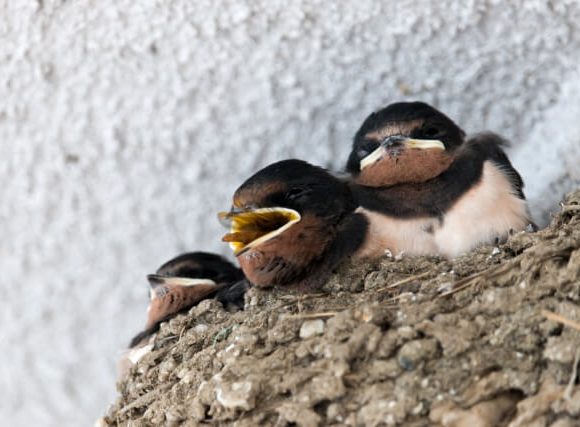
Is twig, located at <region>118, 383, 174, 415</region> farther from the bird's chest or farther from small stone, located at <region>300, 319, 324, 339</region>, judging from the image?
the bird's chest

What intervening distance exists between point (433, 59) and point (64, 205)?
1143 millimetres

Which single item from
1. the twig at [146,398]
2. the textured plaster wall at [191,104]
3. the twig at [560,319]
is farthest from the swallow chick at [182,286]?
the twig at [560,319]

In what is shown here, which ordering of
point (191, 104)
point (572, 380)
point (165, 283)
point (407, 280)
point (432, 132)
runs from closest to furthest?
1. point (572, 380)
2. point (407, 280)
3. point (432, 132)
4. point (165, 283)
5. point (191, 104)

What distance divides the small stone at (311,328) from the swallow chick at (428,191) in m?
0.35

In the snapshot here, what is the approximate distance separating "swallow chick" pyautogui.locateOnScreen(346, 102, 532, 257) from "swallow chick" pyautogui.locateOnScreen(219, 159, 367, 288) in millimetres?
60

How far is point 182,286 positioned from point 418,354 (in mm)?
1046

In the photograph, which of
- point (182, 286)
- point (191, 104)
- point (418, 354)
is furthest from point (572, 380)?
point (191, 104)

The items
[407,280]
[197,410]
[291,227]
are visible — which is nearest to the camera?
[197,410]

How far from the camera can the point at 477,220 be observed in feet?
6.63

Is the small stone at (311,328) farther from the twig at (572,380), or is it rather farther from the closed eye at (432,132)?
the closed eye at (432,132)

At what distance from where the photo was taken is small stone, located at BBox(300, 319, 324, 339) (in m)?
1.69

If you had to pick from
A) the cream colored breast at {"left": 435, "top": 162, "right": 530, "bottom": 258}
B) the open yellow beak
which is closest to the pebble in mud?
the cream colored breast at {"left": 435, "top": 162, "right": 530, "bottom": 258}

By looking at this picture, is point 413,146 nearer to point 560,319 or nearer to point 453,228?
point 453,228

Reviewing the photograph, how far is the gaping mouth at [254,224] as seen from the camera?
2014mm
